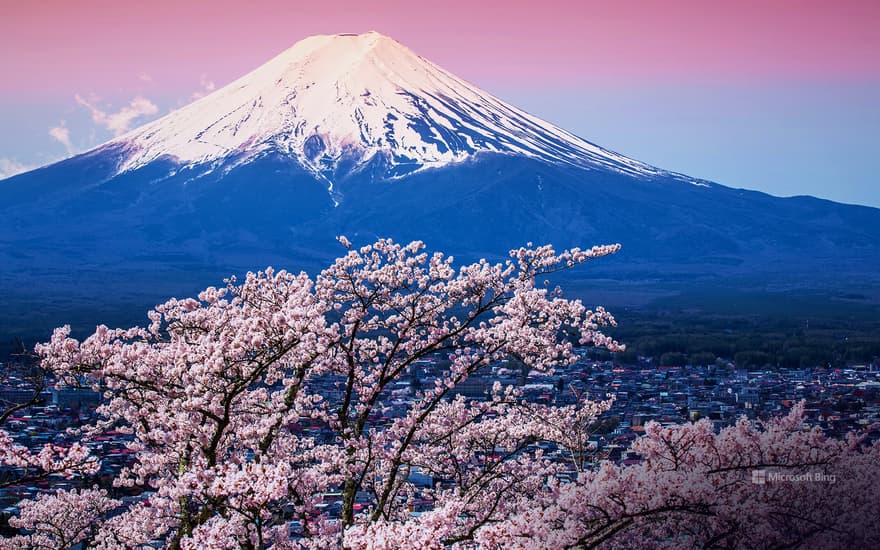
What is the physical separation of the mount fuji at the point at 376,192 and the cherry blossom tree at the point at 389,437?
11497cm

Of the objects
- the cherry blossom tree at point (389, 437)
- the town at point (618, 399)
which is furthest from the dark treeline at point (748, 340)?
the cherry blossom tree at point (389, 437)

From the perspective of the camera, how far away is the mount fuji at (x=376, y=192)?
459 feet

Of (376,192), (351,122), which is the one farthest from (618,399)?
(351,122)

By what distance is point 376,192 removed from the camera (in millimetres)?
160750

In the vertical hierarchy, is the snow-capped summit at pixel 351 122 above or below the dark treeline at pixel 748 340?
above

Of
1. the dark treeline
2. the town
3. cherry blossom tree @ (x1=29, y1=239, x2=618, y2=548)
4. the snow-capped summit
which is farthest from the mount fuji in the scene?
cherry blossom tree @ (x1=29, y1=239, x2=618, y2=548)

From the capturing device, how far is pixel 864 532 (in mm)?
8547

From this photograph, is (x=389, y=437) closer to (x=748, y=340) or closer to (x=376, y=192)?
(x=748, y=340)

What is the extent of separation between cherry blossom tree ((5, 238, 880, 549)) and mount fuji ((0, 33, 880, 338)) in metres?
115

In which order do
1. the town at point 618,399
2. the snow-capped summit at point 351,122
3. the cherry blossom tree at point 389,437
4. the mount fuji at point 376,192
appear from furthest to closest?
the snow-capped summit at point 351,122, the mount fuji at point 376,192, the town at point 618,399, the cherry blossom tree at point 389,437

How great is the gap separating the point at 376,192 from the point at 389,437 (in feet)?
498

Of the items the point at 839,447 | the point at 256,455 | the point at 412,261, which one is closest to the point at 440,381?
the point at 412,261

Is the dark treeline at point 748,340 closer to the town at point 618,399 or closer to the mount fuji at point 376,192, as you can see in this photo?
the town at point 618,399

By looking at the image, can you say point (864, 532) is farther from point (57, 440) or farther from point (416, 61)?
point (416, 61)
